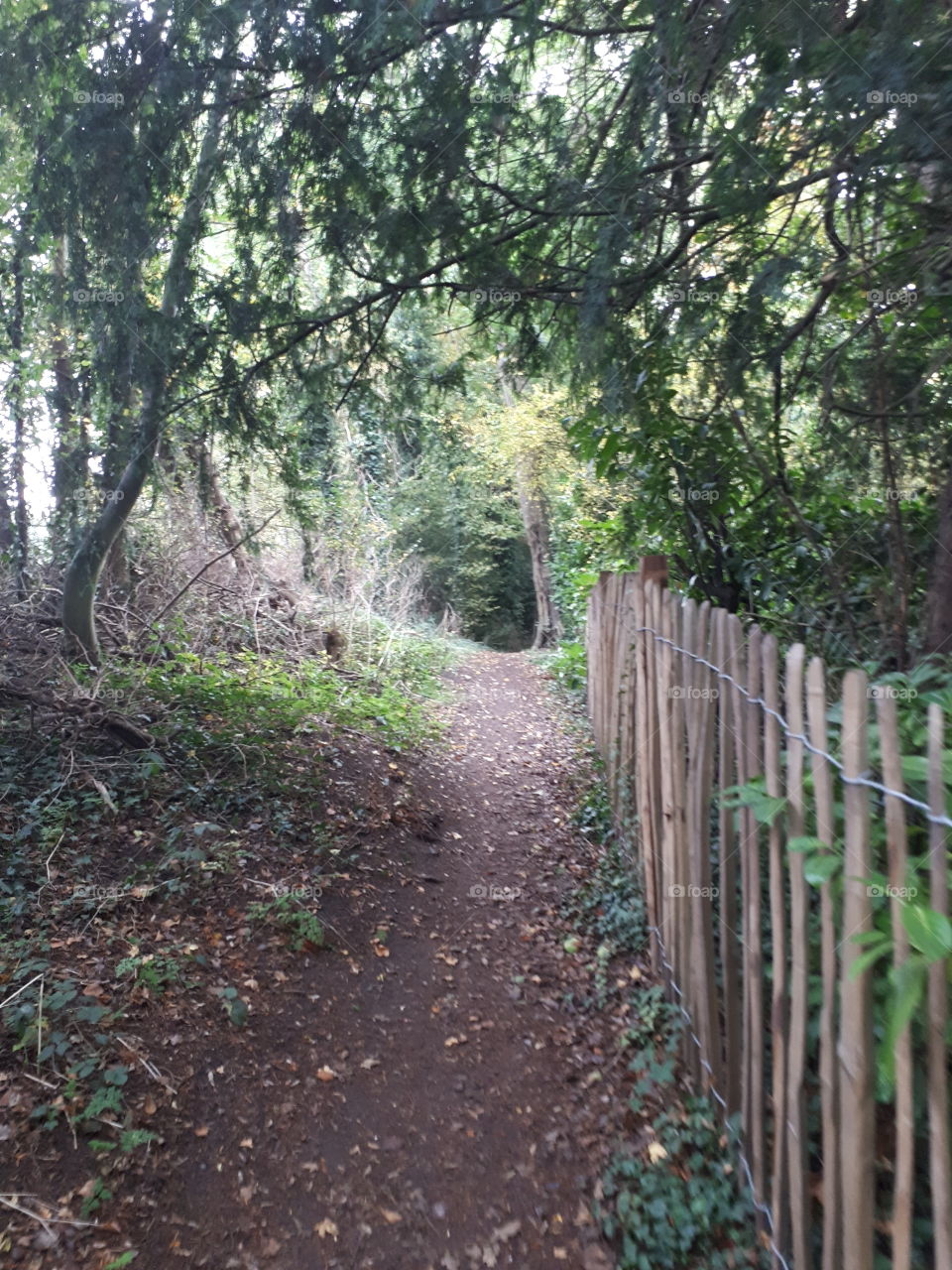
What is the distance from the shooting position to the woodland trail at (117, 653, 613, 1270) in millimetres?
2863

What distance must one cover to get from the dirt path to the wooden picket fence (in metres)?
0.72

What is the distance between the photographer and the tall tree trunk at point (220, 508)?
20.2 ft

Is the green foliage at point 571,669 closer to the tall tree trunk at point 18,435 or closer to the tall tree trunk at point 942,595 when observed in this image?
the tall tree trunk at point 18,435

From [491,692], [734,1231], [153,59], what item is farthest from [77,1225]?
[491,692]

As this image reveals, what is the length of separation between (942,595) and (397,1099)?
137 inches

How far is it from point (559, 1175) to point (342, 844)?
2818 millimetres

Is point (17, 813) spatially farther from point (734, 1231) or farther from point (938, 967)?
point (938, 967)

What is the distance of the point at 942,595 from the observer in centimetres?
388

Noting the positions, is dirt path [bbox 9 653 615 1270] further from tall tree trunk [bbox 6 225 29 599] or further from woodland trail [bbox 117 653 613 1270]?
tall tree trunk [bbox 6 225 29 599]

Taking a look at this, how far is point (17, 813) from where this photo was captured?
200 inches

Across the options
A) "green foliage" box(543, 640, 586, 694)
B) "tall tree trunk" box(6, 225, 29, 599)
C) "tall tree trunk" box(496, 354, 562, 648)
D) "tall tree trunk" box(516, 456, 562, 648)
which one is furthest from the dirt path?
"tall tree trunk" box(516, 456, 562, 648)

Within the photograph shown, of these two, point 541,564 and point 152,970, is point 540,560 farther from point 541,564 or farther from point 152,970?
point 152,970

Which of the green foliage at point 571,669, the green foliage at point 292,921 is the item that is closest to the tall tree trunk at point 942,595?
the green foliage at point 292,921

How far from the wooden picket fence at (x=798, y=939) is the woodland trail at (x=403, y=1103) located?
2.41 feet
